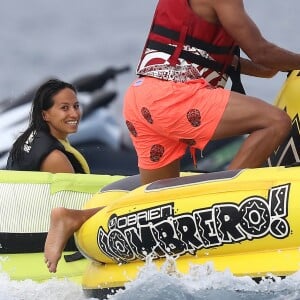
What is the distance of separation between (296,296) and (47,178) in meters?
1.55

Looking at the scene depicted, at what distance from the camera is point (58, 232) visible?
12.1ft

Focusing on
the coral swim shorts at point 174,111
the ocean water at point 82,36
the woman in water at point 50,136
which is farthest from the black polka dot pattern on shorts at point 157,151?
the ocean water at point 82,36

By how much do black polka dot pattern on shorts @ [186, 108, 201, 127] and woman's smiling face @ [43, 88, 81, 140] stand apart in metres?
1.35

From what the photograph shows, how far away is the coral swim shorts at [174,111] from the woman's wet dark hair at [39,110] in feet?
3.64

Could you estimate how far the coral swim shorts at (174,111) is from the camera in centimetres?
352

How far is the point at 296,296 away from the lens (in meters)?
3.15

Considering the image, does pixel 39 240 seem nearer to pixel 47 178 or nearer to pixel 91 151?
pixel 47 178

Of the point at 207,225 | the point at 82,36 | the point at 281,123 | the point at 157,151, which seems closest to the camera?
the point at 207,225

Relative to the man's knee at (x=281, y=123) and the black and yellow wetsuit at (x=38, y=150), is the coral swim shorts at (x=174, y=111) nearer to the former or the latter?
the man's knee at (x=281, y=123)

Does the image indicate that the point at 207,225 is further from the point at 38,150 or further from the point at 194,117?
the point at 38,150

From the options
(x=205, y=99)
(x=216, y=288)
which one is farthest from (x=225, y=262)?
(x=205, y=99)

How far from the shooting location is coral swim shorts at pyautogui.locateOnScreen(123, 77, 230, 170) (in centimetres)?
352

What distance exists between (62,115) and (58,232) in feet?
3.83

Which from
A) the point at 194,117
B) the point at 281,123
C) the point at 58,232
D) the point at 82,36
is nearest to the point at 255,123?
the point at 281,123
